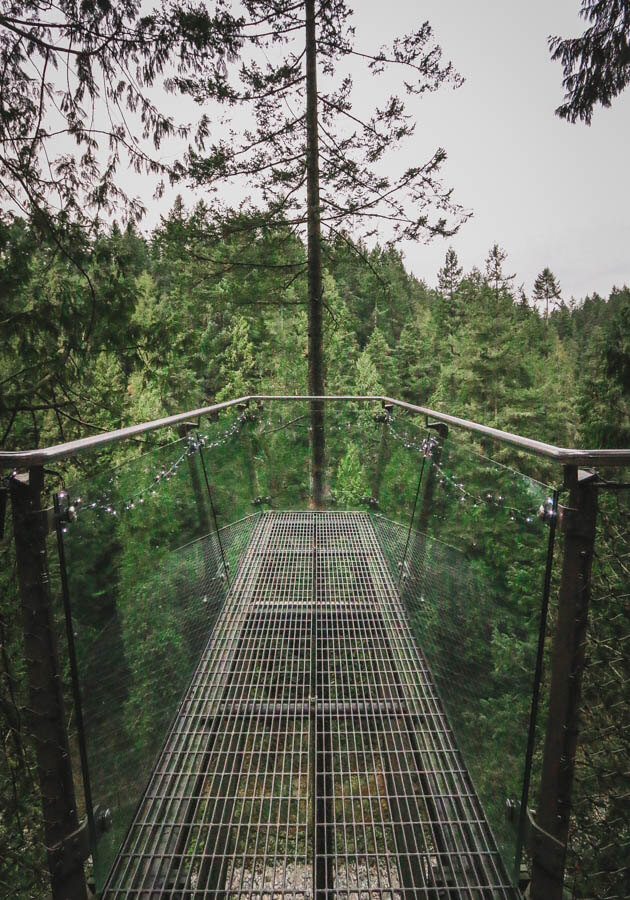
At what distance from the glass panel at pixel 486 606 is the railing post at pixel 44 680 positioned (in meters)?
1.31

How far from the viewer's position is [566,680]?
122 cm

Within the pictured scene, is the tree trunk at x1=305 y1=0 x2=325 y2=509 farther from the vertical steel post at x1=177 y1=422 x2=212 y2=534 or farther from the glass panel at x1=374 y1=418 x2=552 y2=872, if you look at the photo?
the glass panel at x1=374 y1=418 x2=552 y2=872

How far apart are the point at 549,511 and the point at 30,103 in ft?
14.4

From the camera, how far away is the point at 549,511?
128 cm

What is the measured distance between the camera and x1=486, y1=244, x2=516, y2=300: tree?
75.4 feet

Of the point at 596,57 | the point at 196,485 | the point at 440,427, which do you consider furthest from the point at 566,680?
the point at 596,57

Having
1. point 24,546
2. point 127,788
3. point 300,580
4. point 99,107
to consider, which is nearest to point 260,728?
point 127,788

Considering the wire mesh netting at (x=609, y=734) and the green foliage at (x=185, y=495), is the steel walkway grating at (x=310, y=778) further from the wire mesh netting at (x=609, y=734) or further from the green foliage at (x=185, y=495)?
the wire mesh netting at (x=609, y=734)

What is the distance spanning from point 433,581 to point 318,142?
699 cm

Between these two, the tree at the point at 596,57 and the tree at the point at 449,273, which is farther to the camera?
A: the tree at the point at 449,273

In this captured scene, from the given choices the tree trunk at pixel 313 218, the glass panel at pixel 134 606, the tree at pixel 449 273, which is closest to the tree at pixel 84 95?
the glass panel at pixel 134 606

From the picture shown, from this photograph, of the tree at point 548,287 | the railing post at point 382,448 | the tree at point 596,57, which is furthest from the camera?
the tree at point 548,287

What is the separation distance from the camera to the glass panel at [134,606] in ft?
4.54

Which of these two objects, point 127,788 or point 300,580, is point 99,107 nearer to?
point 300,580
